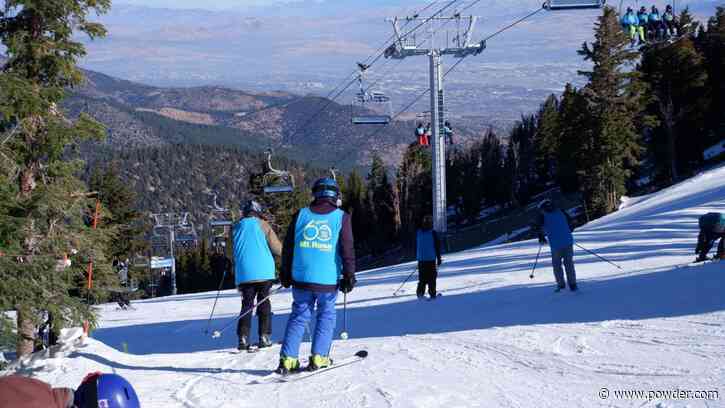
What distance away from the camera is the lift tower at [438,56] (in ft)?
117

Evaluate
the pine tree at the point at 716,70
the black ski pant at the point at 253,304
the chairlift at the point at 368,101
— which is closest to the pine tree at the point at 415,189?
the pine tree at the point at 716,70

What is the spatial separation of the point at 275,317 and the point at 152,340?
222 centimetres

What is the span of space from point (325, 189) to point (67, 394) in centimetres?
415

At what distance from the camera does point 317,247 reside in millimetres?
7875

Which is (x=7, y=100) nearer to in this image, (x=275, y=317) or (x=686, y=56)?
(x=275, y=317)

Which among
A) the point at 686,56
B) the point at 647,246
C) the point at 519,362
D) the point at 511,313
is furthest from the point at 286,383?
the point at 686,56

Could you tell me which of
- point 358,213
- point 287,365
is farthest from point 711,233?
point 358,213

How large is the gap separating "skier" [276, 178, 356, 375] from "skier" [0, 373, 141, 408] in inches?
133

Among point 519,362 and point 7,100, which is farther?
point 7,100

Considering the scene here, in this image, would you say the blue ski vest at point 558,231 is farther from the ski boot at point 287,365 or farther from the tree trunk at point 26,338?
the tree trunk at point 26,338

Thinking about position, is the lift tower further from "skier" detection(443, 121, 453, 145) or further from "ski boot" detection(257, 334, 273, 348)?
"ski boot" detection(257, 334, 273, 348)

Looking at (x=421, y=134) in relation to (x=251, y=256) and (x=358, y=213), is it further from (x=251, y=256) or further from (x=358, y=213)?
(x=358, y=213)

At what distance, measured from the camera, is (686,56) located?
53000mm

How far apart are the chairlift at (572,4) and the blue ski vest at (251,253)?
19.2m
